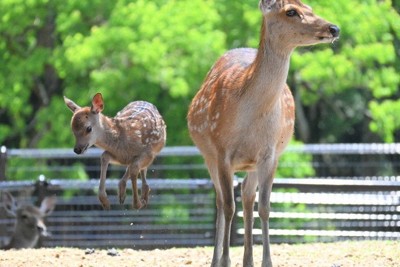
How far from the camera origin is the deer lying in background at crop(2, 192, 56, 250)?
1745 cm

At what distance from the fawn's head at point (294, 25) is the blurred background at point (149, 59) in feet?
38.8

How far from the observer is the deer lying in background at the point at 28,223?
57.3 feet

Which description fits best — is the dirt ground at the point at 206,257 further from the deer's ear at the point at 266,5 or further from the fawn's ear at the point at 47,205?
the fawn's ear at the point at 47,205

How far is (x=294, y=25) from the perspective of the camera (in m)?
10.2

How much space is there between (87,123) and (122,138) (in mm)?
Result: 389

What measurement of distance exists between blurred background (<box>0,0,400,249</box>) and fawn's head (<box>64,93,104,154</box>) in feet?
37.0

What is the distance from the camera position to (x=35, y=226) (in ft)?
57.7

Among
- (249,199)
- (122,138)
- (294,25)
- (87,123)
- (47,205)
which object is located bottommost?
(47,205)

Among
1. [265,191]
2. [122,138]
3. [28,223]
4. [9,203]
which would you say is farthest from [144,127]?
[9,203]

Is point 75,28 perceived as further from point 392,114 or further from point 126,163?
point 126,163

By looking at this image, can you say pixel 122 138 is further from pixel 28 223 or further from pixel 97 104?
pixel 28 223

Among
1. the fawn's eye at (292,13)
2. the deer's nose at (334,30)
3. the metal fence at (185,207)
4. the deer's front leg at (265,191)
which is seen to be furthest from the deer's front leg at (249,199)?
the metal fence at (185,207)

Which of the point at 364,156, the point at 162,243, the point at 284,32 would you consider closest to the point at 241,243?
the point at 162,243

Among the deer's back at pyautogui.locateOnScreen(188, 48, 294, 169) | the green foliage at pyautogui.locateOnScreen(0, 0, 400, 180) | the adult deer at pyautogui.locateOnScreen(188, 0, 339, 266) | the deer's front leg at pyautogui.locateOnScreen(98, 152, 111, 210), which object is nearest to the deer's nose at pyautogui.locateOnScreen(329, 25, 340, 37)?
the adult deer at pyautogui.locateOnScreen(188, 0, 339, 266)
